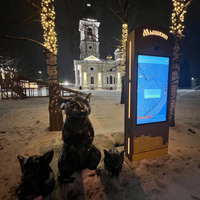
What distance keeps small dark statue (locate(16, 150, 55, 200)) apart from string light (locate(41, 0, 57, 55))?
3412 millimetres

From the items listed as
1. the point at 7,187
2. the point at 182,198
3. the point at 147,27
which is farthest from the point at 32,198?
the point at 147,27

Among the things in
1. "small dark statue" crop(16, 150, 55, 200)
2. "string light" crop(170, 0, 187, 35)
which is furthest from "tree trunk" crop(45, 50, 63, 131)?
"string light" crop(170, 0, 187, 35)

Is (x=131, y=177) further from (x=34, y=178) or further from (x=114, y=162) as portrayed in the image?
(x=34, y=178)

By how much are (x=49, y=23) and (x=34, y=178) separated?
430 centimetres

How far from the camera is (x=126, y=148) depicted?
9.14 feet

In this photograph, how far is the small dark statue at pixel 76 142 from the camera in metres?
1.93

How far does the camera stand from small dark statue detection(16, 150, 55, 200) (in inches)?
65.1

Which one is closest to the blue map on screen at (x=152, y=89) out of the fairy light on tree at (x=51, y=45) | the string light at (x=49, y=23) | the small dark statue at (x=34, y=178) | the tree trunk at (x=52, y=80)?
the small dark statue at (x=34, y=178)

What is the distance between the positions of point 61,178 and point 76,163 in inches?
13.2

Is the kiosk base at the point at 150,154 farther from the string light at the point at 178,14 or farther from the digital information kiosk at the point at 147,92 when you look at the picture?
the string light at the point at 178,14

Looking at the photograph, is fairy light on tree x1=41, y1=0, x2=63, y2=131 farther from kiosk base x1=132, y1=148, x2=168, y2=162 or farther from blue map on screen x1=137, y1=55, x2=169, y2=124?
kiosk base x1=132, y1=148, x2=168, y2=162

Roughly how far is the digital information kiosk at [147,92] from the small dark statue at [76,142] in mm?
954

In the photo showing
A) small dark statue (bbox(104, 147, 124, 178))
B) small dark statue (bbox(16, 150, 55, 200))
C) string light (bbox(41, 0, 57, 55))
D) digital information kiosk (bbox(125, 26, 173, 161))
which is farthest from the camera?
string light (bbox(41, 0, 57, 55))

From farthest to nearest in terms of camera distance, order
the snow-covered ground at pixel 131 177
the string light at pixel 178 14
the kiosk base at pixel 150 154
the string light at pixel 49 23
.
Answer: the string light at pixel 178 14 < the string light at pixel 49 23 < the kiosk base at pixel 150 154 < the snow-covered ground at pixel 131 177
